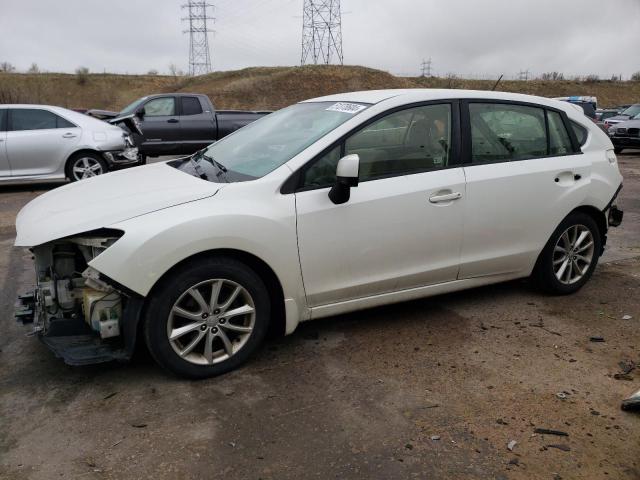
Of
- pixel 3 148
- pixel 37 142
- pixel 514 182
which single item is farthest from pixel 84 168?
pixel 514 182

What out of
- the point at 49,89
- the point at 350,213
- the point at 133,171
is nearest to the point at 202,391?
the point at 350,213

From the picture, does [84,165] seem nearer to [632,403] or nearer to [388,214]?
[388,214]

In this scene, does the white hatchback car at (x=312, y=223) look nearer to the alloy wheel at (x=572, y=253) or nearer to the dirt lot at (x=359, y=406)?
the alloy wheel at (x=572, y=253)

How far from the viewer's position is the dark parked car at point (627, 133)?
17.7 metres

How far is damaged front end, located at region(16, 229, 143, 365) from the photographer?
3.20m

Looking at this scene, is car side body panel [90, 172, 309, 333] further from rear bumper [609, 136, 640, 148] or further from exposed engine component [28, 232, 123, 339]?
rear bumper [609, 136, 640, 148]

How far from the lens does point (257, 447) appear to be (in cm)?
280

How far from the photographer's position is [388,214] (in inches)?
148

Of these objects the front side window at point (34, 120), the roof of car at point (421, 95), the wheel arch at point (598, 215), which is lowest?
the wheel arch at point (598, 215)

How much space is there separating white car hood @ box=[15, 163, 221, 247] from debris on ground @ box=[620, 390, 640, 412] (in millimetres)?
2574

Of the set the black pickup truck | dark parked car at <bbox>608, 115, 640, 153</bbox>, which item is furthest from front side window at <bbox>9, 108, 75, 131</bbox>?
dark parked car at <bbox>608, 115, 640, 153</bbox>

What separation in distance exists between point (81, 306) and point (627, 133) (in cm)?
1835

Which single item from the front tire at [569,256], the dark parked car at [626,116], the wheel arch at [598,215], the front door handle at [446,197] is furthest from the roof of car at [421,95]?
the dark parked car at [626,116]

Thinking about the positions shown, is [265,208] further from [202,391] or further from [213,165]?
[202,391]
